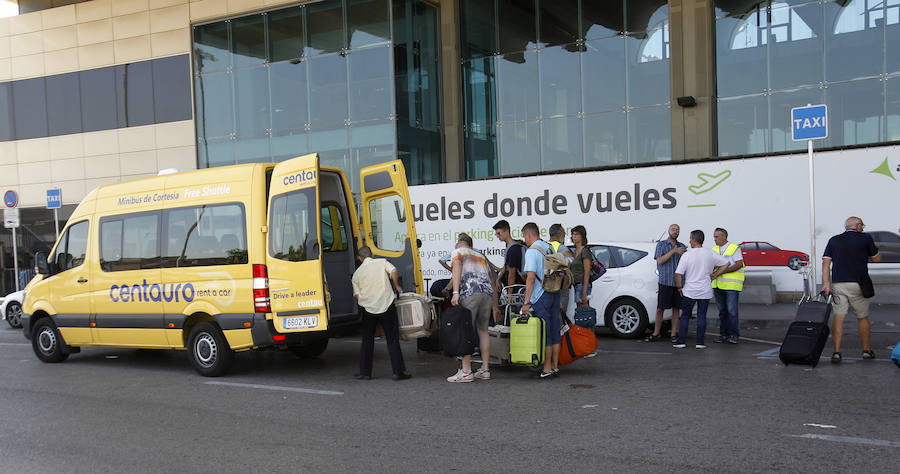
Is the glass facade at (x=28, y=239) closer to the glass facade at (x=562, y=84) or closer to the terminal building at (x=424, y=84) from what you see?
the terminal building at (x=424, y=84)

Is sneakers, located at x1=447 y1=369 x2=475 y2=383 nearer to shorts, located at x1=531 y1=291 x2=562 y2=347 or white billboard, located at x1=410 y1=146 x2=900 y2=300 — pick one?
shorts, located at x1=531 y1=291 x2=562 y2=347

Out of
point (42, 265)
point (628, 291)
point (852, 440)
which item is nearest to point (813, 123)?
point (628, 291)

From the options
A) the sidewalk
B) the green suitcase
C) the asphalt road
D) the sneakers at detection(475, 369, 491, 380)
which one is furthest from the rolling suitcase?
the sidewalk

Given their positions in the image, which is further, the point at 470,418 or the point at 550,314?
the point at 550,314

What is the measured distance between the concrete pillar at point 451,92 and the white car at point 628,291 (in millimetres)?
10379

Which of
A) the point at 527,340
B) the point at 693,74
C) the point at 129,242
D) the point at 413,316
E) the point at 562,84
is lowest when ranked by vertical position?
the point at 527,340

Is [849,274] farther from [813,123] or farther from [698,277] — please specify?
[813,123]

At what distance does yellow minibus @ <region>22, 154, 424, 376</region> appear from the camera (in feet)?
27.8

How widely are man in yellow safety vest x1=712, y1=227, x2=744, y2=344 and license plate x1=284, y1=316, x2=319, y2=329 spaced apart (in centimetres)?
574

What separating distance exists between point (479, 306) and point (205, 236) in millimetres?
3433

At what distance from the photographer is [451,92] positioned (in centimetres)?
2152

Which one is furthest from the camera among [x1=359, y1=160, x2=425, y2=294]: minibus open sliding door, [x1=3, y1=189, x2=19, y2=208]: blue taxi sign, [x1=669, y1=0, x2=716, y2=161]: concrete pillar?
[x1=3, y1=189, x2=19, y2=208]: blue taxi sign

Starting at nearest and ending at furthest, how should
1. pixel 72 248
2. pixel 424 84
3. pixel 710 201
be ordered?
pixel 72 248
pixel 710 201
pixel 424 84

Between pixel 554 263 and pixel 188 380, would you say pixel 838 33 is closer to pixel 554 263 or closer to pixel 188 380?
pixel 554 263
